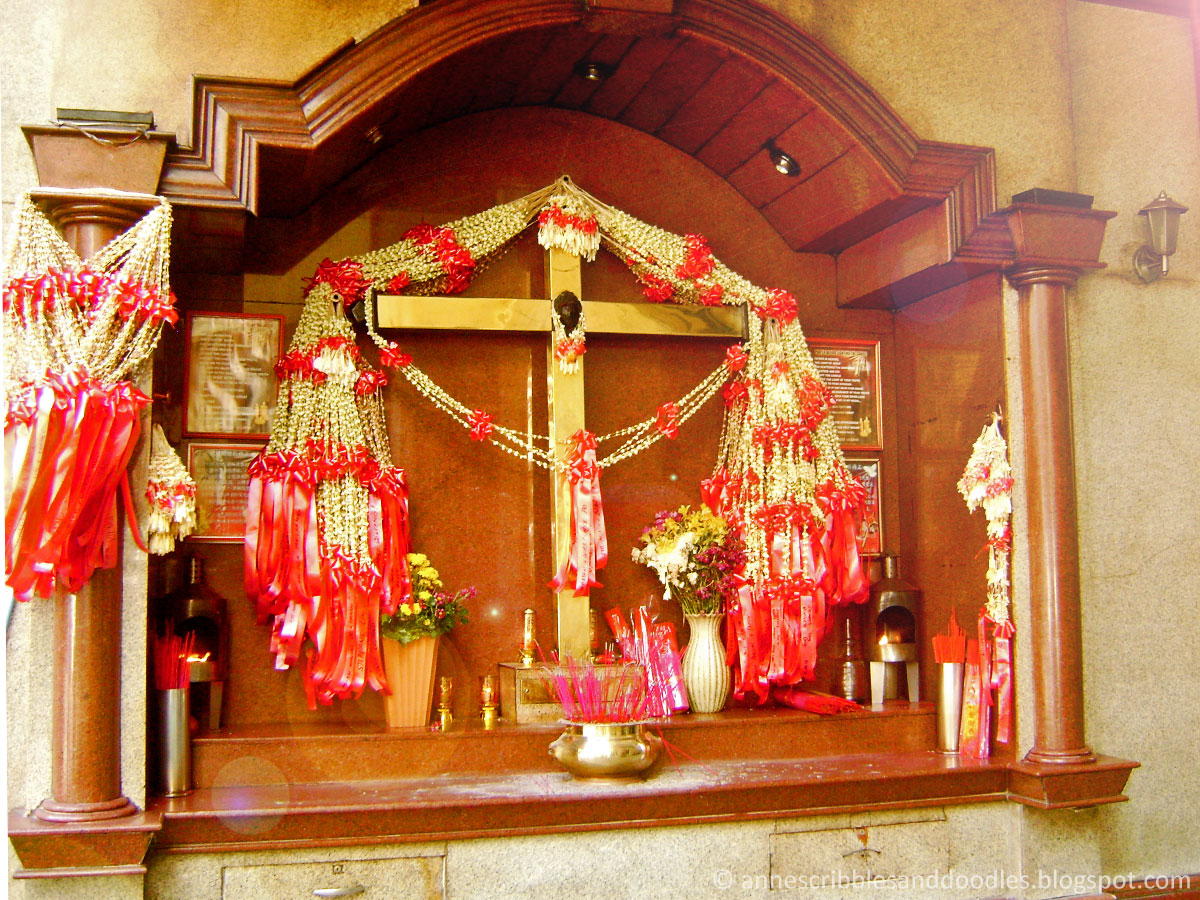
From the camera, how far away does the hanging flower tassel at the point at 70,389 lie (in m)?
3.27

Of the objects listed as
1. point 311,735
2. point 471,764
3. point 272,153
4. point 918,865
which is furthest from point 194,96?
point 918,865

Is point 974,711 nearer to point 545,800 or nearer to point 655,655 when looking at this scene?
point 655,655

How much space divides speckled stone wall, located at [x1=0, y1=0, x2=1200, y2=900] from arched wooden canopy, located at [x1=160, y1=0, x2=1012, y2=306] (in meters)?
0.16

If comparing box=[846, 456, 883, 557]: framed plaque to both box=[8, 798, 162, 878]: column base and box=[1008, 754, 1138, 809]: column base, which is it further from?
box=[8, 798, 162, 878]: column base

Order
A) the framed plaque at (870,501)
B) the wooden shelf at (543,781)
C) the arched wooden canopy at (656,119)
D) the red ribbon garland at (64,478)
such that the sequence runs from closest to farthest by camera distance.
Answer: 1. the red ribbon garland at (64,478)
2. the wooden shelf at (543,781)
3. the arched wooden canopy at (656,119)
4. the framed plaque at (870,501)

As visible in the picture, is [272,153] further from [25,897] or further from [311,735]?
[25,897]

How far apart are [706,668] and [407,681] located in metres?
1.17

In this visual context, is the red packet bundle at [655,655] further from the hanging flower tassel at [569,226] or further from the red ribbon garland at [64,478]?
the red ribbon garland at [64,478]

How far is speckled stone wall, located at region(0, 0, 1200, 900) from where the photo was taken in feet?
12.3

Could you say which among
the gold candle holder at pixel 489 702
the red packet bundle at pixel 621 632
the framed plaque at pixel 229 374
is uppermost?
the framed plaque at pixel 229 374

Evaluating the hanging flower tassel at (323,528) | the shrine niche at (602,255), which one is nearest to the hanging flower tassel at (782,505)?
the shrine niche at (602,255)

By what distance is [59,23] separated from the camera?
3.56 m

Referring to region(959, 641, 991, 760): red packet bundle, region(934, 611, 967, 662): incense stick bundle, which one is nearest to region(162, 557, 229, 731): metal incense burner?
region(934, 611, 967, 662): incense stick bundle

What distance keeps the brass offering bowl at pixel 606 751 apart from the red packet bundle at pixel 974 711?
4.42 ft
